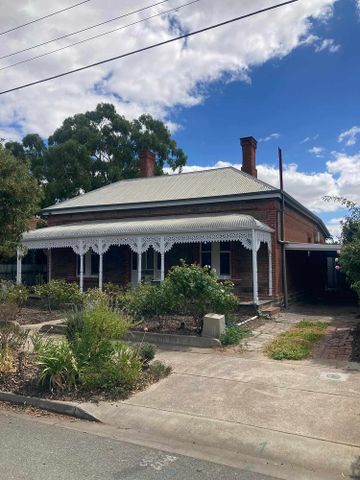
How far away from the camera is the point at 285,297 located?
1669 centimetres

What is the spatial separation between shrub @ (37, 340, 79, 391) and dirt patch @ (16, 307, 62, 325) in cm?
688

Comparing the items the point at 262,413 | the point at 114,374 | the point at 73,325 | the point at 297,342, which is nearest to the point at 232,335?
the point at 297,342

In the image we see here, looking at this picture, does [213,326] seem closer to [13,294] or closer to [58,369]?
[58,369]

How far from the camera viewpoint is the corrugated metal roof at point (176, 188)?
722 inches

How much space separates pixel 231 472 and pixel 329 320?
34.5ft

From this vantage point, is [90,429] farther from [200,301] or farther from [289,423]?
[200,301]

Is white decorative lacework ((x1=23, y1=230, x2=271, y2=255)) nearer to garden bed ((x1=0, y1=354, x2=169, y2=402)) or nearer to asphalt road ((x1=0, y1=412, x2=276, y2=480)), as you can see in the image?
garden bed ((x1=0, y1=354, x2=169, y2=402))

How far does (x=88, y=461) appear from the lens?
4.09 meters

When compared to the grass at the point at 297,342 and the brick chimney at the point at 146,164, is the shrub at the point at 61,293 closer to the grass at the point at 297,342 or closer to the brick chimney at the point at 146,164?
the grass at the point at 297,342

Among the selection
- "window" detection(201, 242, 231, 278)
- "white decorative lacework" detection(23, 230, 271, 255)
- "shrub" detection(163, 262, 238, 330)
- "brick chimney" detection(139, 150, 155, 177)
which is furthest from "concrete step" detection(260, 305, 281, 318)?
"brick chimney" detection(139, 150, 155, 177)

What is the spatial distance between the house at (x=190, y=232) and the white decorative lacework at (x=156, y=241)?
0.12ft

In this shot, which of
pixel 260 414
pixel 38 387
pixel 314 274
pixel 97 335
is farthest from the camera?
pixel 314 274

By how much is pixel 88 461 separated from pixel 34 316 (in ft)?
34.1

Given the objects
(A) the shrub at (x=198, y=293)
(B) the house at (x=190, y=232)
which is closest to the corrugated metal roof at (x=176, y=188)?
(B) the house at (x=190, y=232)
